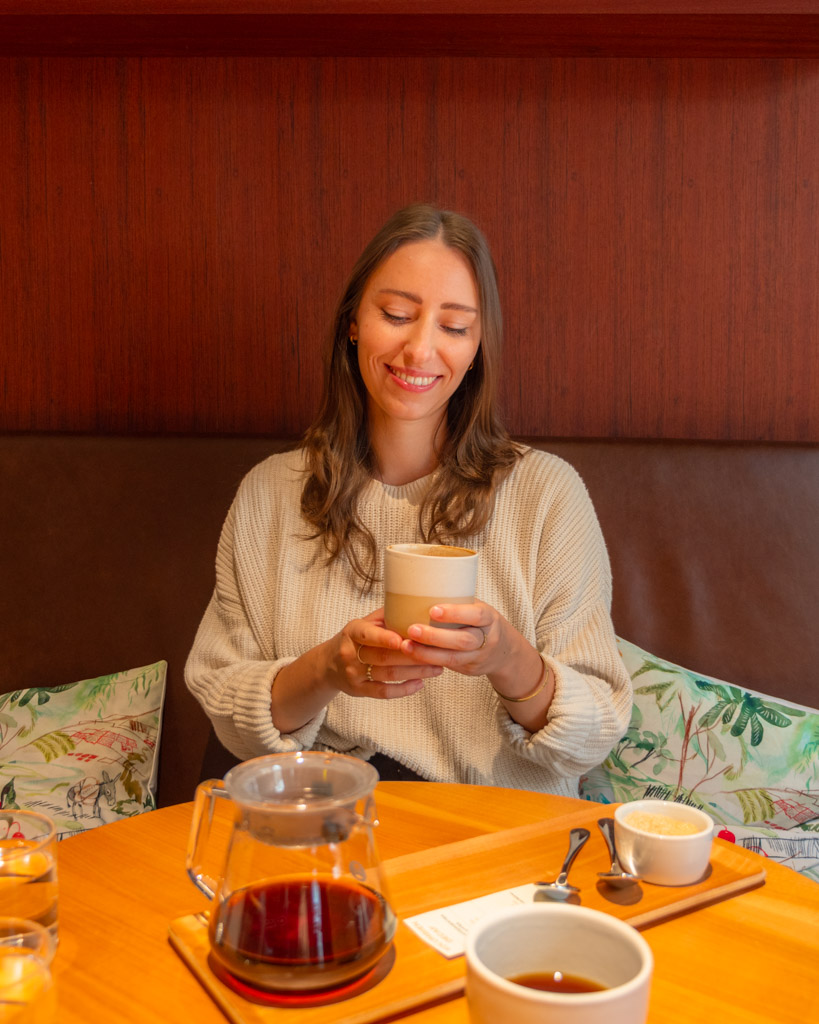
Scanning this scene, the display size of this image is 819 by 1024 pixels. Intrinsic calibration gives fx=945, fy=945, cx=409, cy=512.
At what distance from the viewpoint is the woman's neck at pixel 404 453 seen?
164cm

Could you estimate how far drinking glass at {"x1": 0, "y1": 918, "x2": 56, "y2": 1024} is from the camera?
1.86 feet

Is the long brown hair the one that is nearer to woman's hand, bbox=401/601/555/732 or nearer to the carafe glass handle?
woman's hand, bbox=401/601/555/732

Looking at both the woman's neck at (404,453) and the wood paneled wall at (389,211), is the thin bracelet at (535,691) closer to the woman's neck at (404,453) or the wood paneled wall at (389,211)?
the woman's neck at (404,453)

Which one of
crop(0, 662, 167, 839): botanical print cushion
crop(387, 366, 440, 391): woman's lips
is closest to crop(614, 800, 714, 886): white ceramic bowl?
crop(387, 366, 440, 391): woman's lips

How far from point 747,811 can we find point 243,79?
5.94 ft

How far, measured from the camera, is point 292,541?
63.1 inches

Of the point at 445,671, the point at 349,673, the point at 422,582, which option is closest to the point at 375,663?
the point at 349,673

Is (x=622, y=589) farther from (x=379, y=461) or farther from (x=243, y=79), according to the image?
(x=243, y=79)

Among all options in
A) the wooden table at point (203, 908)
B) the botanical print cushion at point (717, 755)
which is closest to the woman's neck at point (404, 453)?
the botanical print cushion at point (717, 755)

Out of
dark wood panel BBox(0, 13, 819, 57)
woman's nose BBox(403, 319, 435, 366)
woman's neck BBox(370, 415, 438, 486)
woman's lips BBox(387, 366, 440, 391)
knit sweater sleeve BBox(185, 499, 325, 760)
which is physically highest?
dark wood panel BBox(0, 13, 819, 57)

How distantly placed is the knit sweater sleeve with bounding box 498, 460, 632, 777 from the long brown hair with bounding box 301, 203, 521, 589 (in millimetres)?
115

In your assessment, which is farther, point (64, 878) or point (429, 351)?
point (429, 351)

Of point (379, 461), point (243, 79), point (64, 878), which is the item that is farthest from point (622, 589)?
point (243, 79)

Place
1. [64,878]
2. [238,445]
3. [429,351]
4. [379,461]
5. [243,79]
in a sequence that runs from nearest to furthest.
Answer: [64,878], [429,351], [379,461], [238,445], [243,79]
